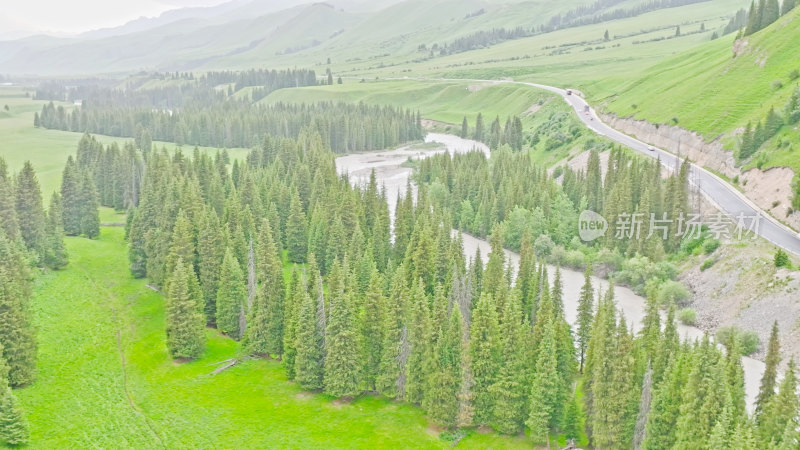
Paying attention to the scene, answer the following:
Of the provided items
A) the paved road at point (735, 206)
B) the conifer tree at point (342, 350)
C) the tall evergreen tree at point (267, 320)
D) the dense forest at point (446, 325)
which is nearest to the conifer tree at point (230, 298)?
the dense forest at point (446, 325)

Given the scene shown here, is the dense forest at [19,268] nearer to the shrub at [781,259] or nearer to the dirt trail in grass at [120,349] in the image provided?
the dirt trail in grass at [120,349]

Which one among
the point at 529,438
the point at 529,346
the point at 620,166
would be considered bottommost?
the point at 529,438

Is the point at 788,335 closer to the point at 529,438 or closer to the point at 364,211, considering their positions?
the point at 529,438

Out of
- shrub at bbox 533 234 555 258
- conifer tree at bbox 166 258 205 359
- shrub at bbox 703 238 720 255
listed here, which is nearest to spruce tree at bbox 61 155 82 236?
conifer tree at bbox 166 258 205 359

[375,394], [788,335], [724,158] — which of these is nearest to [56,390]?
[375,394]

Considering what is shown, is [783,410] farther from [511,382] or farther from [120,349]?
[120,349]

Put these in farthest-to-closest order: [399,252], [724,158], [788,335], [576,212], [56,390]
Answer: [576,212], [724,158], [399,252], [788,335], [56,390]

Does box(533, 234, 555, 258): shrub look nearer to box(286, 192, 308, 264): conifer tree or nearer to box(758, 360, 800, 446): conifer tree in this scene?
box(286, 192, 308, 264): conifer tree

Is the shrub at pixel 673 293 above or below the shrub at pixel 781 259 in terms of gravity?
below
